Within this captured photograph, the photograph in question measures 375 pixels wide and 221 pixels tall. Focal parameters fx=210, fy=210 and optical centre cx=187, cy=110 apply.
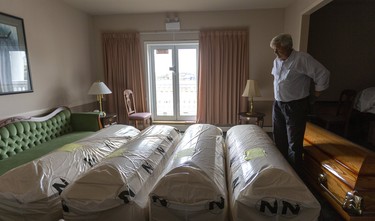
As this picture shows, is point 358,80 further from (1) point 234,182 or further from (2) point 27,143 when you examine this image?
(2) point 27,143

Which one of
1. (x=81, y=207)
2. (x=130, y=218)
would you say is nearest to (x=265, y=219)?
(x=130, y=218)

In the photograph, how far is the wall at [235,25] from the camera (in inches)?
157

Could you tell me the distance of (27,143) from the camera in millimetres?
2461

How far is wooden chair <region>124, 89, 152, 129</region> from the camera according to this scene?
401 centimetres

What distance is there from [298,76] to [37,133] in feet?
9.96

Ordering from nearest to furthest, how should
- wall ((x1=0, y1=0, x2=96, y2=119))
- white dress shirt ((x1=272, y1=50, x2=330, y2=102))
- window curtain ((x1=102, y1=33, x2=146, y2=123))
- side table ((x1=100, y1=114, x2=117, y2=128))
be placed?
1. white dress shirt ((x1=272, y1=50, x2=330, y2=102))
2. wall ((x1=0, y1=0, x2=96, y2=119))
3. side table ((x1=100, y1=114, x2=117, y2=128))
4. window curtain ((x1=102, y1=33, x2=146, y2=123))

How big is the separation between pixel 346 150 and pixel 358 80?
3.10 m

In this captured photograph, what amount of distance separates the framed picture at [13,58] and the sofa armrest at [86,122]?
0.71 m

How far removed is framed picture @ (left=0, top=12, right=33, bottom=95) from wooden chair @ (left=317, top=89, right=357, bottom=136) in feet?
14.5

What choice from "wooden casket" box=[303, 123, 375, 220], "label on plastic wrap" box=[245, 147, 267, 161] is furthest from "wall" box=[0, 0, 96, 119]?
"wooden casket" box=[303, 123, 375, 220]

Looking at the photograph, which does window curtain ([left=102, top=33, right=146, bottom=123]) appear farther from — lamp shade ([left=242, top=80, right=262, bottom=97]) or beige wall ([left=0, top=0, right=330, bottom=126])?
lamp shade ([left=242, top=80, right=262, bottom=97])

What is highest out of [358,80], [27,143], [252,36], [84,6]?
[84,6]

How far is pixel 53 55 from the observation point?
325 cm

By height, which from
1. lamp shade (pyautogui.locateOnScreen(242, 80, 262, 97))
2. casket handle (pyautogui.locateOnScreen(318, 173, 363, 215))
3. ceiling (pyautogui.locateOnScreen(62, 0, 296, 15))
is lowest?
casket handle (pyautogui.locateOnScreen(318, 173, 363, 215))
